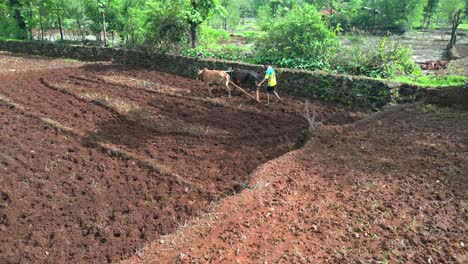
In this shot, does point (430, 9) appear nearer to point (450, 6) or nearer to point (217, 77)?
point (450, 6)

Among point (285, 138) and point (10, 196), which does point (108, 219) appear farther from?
point (285, 138)

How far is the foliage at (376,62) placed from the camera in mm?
12852

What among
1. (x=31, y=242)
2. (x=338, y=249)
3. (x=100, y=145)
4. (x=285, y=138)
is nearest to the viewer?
(x=338, y=249)

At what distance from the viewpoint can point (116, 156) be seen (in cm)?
864

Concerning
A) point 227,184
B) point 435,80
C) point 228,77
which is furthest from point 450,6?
point 227,184

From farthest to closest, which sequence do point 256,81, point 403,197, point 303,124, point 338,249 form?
point 256,81
point 303,124
point 403,197
point 338,249

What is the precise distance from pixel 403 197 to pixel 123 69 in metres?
13.6

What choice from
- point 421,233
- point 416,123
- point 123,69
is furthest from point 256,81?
point 421,233

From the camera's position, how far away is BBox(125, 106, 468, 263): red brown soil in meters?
5.22

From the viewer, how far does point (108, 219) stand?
661 centimetres

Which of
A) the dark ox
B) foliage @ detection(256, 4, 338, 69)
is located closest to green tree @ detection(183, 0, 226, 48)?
foliage @ detection(256, 4, 338, 69)

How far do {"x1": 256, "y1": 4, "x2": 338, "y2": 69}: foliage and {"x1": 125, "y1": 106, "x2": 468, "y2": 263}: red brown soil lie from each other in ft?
20.0

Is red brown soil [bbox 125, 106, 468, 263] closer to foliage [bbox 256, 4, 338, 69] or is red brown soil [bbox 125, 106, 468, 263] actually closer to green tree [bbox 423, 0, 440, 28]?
foliage [bbox 256, 4, 338, 69]

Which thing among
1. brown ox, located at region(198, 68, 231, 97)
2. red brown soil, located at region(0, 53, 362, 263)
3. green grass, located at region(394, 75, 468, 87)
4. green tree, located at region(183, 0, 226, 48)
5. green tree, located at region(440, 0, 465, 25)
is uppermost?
green tree, located at region(440, 0, 465, 25)
